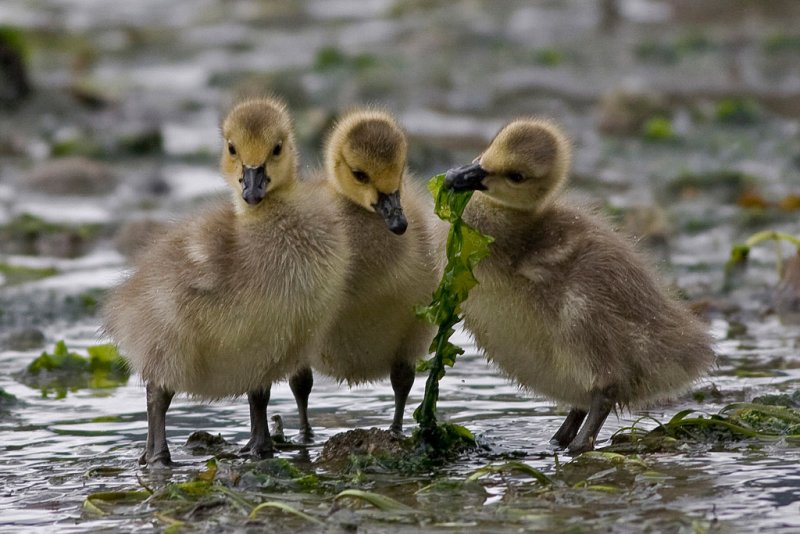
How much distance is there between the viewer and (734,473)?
545cm

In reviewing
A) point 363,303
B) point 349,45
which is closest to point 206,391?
point 363,303

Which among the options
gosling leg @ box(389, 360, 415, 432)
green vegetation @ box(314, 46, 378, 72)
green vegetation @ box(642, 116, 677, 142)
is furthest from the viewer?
green vegetation @ box(314, 46, 378, 72)

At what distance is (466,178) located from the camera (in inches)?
238

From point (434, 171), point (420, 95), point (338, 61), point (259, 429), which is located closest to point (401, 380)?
point (259, 429)

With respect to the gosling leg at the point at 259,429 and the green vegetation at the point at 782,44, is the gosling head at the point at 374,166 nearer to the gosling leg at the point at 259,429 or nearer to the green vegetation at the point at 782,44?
the gosling leg at the point at 259,429

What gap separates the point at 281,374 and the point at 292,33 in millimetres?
20536

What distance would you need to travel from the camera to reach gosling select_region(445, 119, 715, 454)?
591 centimetres

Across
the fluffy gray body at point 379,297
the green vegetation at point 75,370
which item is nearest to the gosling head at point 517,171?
the fluffy gray body at point 379,297

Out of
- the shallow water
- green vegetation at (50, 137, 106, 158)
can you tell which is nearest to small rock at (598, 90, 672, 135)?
the shallow water

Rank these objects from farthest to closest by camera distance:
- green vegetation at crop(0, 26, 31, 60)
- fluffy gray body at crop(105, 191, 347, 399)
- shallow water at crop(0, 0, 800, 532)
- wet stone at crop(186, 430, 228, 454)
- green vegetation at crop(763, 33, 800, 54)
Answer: green vegetation at crop(763, 33, 800, 54) → green vegetation at crop(0, 26, 31, 60) → wet stone at crop(186, 430, 228, 454) → fluffy gray body at crop(105, 191, 347, 399) → shallow water at crop(0, 0, 800, 532)

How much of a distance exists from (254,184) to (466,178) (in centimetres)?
87

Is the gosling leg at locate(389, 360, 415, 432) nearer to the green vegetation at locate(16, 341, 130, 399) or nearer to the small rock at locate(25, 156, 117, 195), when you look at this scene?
the green vegetation at locate(16, 341, 130, 399)

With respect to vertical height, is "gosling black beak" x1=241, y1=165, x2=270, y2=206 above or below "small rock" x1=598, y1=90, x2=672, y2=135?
below

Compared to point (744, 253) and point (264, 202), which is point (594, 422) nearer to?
point (264, 202)
